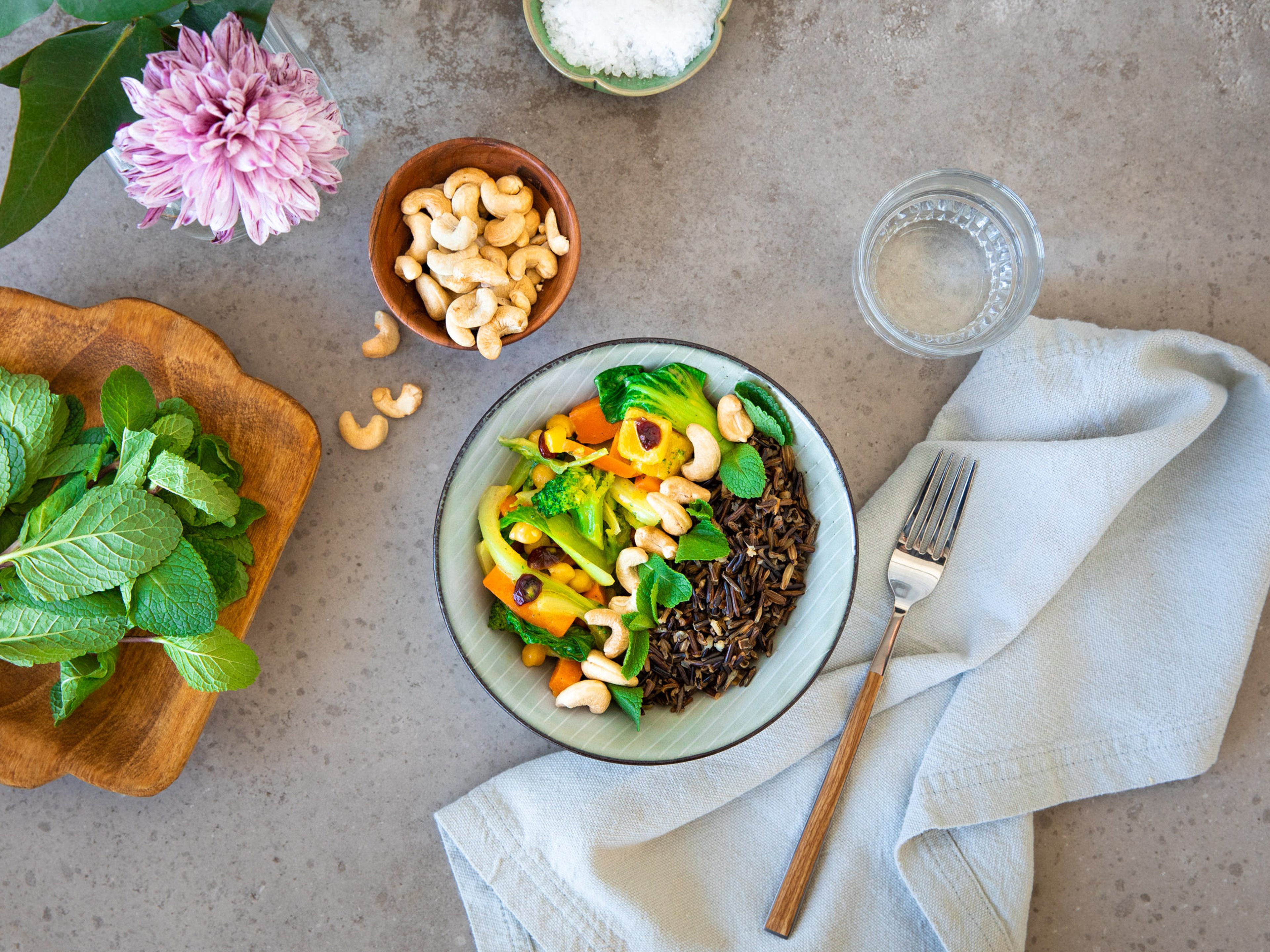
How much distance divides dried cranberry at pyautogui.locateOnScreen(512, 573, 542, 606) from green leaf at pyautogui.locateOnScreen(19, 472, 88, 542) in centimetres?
54

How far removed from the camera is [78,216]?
1281 mm

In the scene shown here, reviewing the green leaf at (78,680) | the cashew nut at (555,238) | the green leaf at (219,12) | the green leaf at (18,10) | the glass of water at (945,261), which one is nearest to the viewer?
the green leaf at (18,10)

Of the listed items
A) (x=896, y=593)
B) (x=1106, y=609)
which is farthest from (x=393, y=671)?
(x=1106, y=609)

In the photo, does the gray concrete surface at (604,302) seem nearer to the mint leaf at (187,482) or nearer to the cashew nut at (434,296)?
the cashew nut at (434,296)

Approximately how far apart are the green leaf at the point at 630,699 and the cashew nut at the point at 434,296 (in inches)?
22.1

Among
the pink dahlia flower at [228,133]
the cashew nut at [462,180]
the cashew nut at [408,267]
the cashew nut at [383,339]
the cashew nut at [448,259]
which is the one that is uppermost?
the pink dahlia flower at [228,133]

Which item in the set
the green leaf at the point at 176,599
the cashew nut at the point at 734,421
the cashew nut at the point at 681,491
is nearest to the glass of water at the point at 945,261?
the cashew nut at the point at 734,421

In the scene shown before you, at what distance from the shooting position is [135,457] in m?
1.02

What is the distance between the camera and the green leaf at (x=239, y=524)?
1107 mm

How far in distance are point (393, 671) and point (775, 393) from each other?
70 centimetres

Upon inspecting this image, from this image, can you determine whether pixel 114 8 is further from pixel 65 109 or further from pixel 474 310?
pixel 474 310

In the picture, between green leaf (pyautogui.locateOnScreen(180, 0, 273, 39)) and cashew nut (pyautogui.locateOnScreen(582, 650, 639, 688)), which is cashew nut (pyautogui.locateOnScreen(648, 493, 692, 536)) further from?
green leaf (pyautogui.locateOnScreen(180, 0, 273, 39))

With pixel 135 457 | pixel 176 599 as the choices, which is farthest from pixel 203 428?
pixel 176 599

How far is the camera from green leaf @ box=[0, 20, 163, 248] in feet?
3.01
